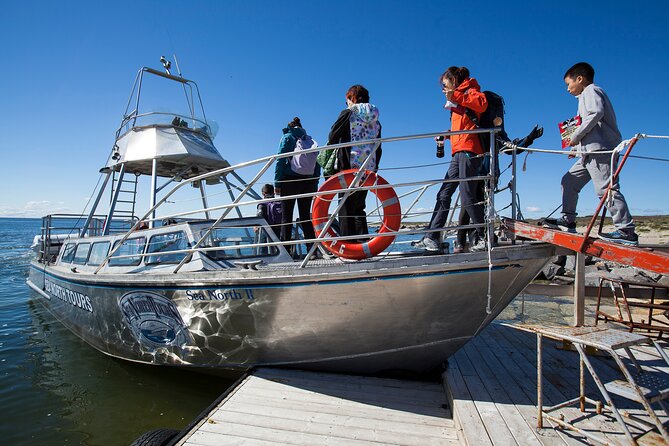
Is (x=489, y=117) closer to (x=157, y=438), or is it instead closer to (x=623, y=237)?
(x=623, y=237)

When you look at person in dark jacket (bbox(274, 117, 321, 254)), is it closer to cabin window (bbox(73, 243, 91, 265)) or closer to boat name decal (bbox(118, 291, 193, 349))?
boat name decal (bbox(118, 291, 193, 349))

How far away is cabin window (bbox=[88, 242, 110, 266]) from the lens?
256 inches

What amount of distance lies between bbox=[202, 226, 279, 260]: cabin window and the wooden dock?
5.45ft

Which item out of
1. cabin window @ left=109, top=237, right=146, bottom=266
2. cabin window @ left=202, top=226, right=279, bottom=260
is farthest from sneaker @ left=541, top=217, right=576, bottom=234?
cabin window @ left=109, top=237, right=146, bottom=266

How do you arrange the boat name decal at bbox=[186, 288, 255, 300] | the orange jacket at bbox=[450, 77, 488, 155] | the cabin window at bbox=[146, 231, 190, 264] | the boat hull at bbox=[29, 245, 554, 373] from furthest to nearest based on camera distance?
1. the cabin window at bbox=[146, 231, 190, 264]
2. the boat name decal at bbox=[186, 288, 255, 300]
3. the orange jacket at bbox=[450, 77, 488, 155]
4. the boat hull at bbox=[29, 245, 554, 373]

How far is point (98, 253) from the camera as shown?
6707 mm

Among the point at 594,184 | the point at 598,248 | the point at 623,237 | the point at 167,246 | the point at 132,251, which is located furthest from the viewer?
the point at 132,251

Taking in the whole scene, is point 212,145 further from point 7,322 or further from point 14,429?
point 7,322

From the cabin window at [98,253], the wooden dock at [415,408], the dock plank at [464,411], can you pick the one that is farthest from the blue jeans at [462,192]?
the cabin window at [98,253]

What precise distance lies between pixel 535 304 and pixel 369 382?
24.5ft

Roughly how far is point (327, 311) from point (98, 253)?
5077 millimetres

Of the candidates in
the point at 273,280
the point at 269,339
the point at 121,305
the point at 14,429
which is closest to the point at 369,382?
the point at 269,339

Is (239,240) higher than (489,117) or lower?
lower

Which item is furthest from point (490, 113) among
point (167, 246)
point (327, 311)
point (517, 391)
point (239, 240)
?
point (167, 246)
